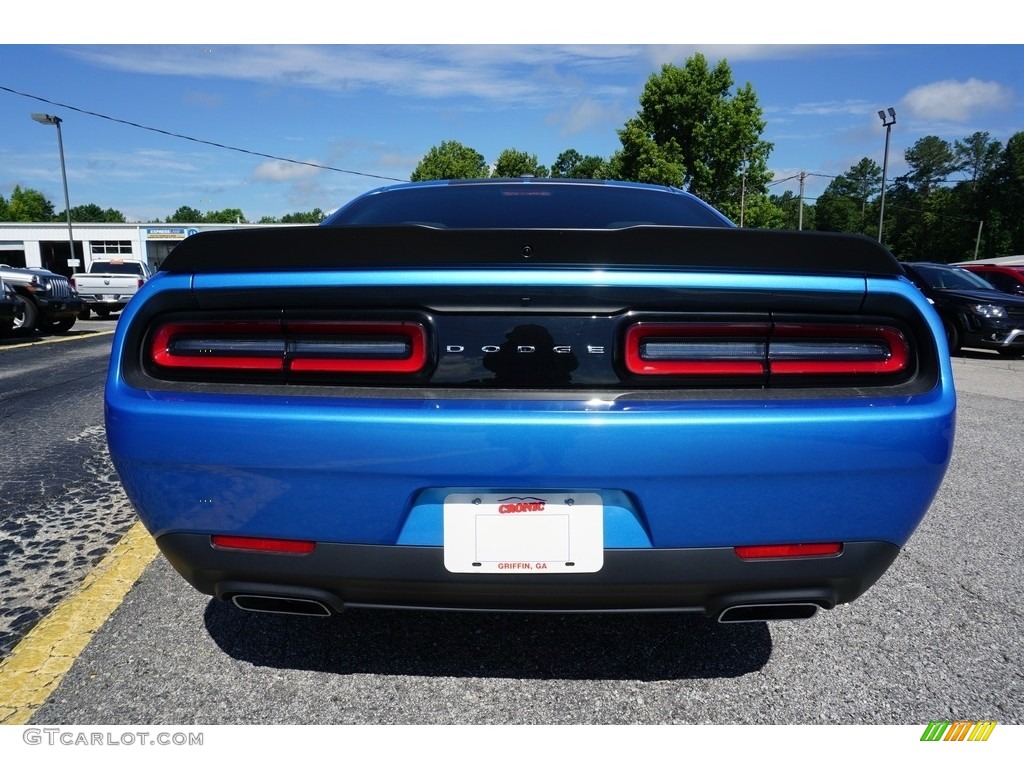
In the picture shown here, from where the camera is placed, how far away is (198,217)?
121 metres

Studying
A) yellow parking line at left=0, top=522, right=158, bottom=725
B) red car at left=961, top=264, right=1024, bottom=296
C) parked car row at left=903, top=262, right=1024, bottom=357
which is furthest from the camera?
red car at left=961, top=264, right=1024, bottom=296

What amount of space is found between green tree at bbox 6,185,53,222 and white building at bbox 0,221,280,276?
5958cm

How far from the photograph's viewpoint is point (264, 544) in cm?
151

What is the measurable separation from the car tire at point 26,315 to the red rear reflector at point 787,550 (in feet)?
42.8

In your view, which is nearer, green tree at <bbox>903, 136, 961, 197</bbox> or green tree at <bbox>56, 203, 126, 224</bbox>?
green tree at <bbox>903, 136, 961, 197</bbox>

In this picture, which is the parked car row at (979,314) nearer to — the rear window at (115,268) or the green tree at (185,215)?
the rear window at (115,268)

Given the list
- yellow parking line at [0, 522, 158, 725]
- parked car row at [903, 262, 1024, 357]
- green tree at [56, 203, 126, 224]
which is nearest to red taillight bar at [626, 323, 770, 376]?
yellow parking line at [0, 522, 158, 725]

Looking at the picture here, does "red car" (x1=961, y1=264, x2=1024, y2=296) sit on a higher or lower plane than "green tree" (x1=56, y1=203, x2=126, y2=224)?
lower

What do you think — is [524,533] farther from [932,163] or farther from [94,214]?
[94,214]

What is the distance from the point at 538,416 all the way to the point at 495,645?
94 cm

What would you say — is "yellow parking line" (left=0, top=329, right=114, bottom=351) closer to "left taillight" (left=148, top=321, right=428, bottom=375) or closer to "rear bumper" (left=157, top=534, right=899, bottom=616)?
"left taillight" (left=148, top=321, right=428, bottom=375)

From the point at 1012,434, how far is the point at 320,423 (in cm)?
542

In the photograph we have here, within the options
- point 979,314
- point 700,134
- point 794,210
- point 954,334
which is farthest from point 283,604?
point 794,210

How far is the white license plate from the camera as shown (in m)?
1.41
